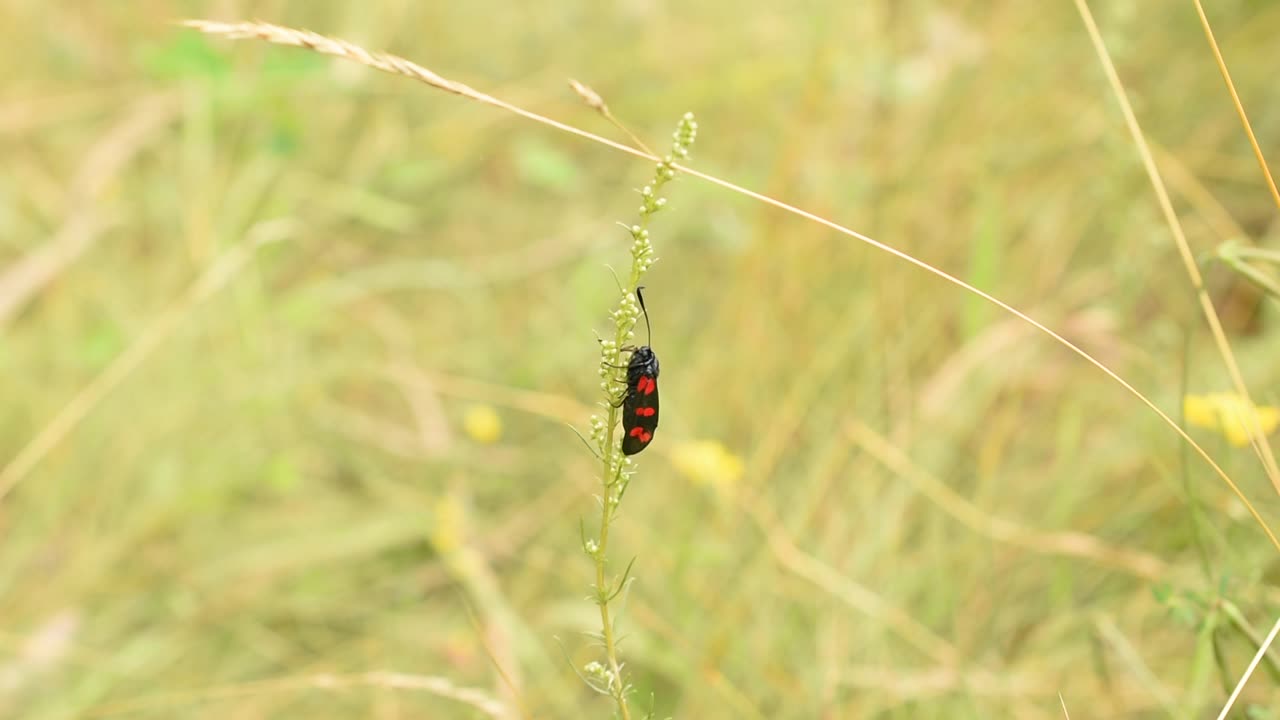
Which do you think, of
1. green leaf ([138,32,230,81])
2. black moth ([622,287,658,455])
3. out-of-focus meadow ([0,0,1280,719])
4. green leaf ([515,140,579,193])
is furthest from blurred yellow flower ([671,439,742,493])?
green leaf ([138,32,230,81])

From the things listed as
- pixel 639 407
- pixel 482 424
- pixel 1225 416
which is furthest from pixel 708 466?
pixel 1225 416

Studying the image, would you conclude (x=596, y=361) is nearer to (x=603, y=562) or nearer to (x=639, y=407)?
(x=639, y=407)

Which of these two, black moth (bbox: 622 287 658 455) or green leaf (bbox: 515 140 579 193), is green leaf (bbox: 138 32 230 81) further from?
black moth (bbox: 622 287 658 455)

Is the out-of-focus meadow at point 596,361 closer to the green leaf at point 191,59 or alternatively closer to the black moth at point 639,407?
the green leaf at point 191,59

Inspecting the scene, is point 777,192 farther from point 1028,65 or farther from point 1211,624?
point 1211,624

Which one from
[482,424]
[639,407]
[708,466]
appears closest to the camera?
[639,407]
